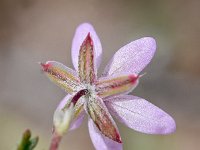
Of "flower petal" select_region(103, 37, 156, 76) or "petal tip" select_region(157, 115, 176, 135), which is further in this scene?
"flower petal" select_region(103, 37, 156, 76)

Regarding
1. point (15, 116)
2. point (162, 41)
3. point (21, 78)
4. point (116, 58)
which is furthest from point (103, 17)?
point (116, 58)

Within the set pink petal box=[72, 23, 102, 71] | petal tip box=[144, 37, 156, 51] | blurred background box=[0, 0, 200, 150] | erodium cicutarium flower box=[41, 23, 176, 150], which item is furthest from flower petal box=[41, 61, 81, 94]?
blurred background box=[0, 0, 200, 150]

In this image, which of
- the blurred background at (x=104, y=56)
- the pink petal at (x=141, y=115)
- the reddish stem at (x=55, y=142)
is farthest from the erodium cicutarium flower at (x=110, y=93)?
the blurred background at (x=104, y=56)

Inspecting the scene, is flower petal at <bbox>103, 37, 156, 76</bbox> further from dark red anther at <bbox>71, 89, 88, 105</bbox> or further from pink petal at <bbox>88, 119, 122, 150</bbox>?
pink petal at <bbox>88, 119, 122, 150</bbox>

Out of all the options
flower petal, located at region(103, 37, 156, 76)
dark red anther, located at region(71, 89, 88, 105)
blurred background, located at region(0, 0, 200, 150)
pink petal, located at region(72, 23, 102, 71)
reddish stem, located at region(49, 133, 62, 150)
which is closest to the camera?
reddish stem, located at region(49, 133, 62, 150)

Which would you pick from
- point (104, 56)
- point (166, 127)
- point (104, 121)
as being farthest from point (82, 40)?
point (104, 56)

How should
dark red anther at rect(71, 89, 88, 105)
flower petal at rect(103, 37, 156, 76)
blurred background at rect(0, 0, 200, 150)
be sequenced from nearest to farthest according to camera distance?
dark red anther at rect(71, 89, 88, 105) < flower petal at rect(103, 37, 156, 76) < blurred background at rect(0, 0, 200, 150)

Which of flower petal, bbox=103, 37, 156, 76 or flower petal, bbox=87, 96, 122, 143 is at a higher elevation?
flower petal, bbox=103, 37, 156, 76

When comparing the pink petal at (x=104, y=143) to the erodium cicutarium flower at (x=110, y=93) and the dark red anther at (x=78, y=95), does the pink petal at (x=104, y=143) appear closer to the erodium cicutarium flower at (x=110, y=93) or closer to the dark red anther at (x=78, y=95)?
the erodium cicutarium flower at (x=110, y=93)
